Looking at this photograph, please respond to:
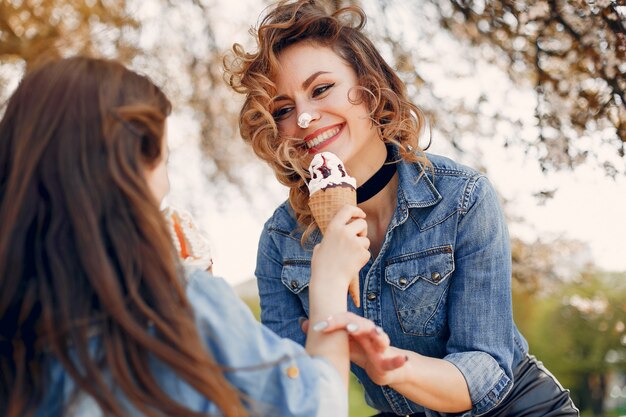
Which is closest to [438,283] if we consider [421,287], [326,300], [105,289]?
[421,287]

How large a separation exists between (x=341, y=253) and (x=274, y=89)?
1.05 metres

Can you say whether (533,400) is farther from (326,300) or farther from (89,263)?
(89,263)

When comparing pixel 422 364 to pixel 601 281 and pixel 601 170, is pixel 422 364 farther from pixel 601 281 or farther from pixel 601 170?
pixel 601 281

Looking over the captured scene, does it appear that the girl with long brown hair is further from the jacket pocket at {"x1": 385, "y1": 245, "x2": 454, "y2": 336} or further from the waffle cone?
the jacket pocket at {"x1": 385, "y1": 245, "x2": 454, "y2": 336}

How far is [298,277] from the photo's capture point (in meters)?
2.92

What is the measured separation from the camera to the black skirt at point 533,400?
2682mm

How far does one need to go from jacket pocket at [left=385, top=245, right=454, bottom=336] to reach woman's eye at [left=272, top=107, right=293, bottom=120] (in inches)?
28.3

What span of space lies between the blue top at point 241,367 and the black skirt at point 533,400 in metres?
1.11

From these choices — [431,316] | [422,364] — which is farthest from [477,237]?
[422,364]

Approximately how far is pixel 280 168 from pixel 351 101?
413 millimetres

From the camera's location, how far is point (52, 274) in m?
1.66

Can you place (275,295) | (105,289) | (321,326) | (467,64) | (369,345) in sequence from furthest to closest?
(467,64)
(275,295)
(369,345)
(321,326)
(105,289)

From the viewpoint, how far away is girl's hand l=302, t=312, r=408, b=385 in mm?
1980

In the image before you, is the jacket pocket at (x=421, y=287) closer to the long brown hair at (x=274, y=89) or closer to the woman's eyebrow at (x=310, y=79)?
the long brown hair at (x=274, y=89)
